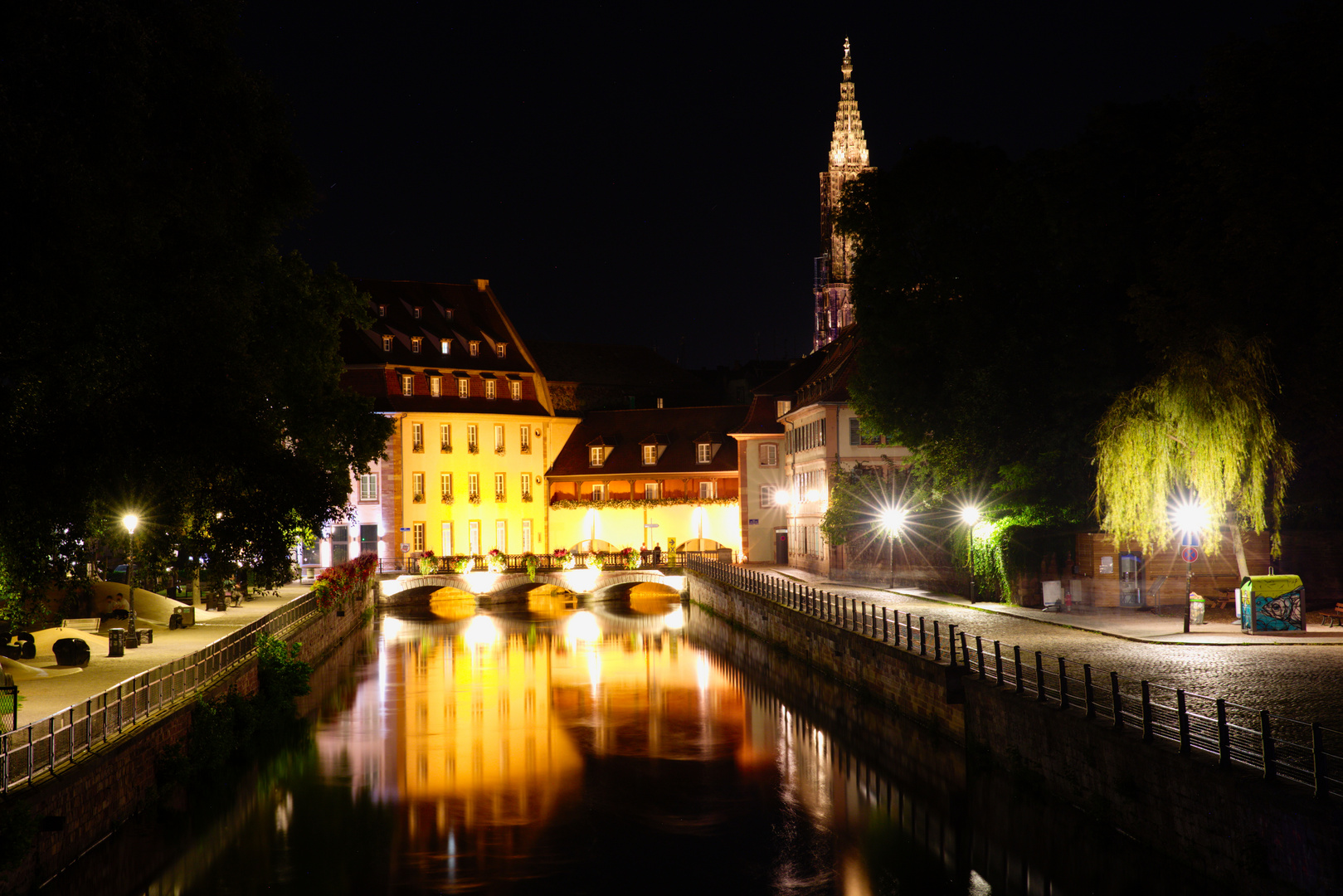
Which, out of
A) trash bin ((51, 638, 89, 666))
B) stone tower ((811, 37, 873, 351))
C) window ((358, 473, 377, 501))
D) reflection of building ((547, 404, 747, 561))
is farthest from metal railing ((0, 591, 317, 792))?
stone tower ((811, 37, 873, 351))

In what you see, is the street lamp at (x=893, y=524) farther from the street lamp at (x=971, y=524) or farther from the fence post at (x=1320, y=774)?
the fence post at (x=1320, y=774)

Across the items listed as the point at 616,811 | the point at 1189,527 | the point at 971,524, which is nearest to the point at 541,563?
the point at 971,524

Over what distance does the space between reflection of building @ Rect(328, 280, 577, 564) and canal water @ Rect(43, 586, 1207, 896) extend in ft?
92.3

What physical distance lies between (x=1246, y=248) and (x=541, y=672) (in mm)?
22413

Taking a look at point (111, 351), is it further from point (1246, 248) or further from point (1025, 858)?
point (1246, 248)

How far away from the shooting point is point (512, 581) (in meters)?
59.1

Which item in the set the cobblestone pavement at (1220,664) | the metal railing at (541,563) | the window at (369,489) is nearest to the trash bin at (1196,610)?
the cobblestone pavement at (1220,664)

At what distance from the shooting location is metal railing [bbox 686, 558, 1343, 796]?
12.4 m

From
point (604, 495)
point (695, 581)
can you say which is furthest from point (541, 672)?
point (604, 495)

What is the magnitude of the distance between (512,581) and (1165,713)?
4534 cm

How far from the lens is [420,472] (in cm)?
6312

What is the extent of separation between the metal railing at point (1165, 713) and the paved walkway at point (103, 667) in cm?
1280

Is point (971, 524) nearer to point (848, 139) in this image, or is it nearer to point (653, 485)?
point (653, 485)

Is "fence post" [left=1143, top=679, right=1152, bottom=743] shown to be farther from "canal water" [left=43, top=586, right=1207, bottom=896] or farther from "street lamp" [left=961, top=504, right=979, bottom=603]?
"street lamp" [left=961, top=504, right=979, bottom=603]
